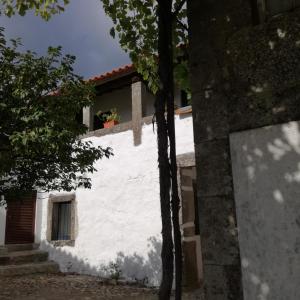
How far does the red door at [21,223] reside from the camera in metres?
12.0

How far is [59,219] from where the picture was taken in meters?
11.2

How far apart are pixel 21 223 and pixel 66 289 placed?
472 cm

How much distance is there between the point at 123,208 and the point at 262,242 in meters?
7.50

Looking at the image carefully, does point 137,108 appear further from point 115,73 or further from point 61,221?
point 61,221

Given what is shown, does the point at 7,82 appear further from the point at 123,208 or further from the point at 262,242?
the point at 262,242

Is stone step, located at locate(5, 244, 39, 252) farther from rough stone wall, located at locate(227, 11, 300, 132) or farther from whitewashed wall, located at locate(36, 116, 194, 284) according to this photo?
rough stone wall, located at locate(227, 11, 300, 132)

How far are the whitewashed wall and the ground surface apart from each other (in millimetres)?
630

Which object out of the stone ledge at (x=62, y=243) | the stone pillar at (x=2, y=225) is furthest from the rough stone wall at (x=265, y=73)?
the stone pillar at (x=2, y=225)

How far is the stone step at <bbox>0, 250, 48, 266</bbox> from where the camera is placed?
33.7 feet

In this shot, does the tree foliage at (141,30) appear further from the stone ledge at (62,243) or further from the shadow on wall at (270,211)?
the stone ledge at (62,243)

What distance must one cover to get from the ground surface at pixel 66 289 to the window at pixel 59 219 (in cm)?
167

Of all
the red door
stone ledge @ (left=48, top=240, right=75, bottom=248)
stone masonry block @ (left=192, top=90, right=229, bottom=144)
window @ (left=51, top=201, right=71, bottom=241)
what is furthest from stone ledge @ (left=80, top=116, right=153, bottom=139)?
stone masonry block @ (left=192, top=90, right=229, bottom=144)

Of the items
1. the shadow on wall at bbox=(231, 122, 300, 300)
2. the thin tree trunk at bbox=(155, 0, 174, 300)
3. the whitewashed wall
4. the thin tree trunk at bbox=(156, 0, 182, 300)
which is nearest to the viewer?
the shadow on wall at bbox=(231, 122, 300, 300)

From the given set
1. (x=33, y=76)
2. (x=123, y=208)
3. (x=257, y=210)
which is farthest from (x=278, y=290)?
(x=123, y=208)
